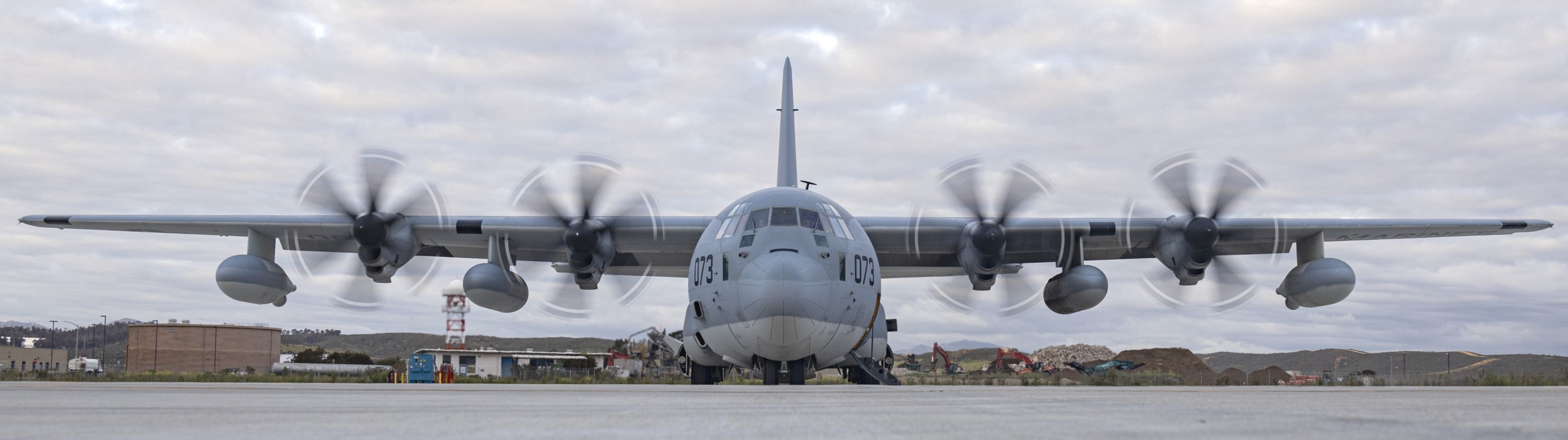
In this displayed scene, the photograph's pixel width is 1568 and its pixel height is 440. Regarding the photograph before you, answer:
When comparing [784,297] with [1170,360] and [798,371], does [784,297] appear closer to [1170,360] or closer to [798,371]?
[798,371]

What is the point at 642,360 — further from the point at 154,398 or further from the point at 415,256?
the point at 154,398

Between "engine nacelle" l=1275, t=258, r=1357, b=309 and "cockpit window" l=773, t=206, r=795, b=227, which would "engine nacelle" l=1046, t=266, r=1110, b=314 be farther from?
"cockpit window" l=773, t=206, r=795, b=227

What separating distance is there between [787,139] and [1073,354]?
46.9m

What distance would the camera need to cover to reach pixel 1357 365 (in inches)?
3150

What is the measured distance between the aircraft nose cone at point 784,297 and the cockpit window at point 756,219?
0.91 metres

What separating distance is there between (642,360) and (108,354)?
98515 mm


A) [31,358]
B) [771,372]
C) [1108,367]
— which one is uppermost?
[771,372]

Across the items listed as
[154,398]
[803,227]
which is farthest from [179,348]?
[154,398]

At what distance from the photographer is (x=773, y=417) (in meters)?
5.33

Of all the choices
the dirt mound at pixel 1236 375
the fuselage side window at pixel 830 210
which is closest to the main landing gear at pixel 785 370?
the fuselage side window at pixel 830 210

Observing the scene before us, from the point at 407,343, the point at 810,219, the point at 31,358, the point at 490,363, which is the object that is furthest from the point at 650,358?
the point at 407,343

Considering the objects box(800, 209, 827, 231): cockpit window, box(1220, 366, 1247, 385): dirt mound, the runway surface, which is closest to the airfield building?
box(1220, 366, 1247, 385): dirt mound

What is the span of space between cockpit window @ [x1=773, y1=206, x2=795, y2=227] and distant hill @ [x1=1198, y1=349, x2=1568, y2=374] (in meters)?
58.5

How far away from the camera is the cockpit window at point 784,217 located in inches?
702
